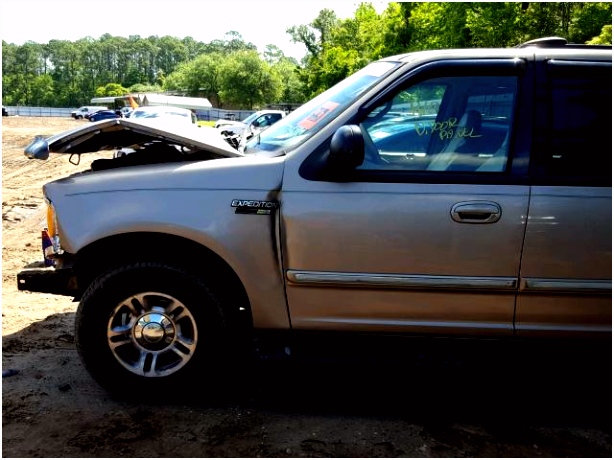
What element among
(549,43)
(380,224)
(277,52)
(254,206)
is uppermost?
(549,43)

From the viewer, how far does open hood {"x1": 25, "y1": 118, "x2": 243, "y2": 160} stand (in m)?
3.84

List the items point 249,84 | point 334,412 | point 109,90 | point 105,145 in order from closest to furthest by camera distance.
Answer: point 334,412 < point 105,145 < point 249,84 < point 109,90

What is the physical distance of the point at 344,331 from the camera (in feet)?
12.4

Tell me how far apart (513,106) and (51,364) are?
3393 millimetres

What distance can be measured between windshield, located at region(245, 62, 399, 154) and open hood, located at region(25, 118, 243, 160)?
11.1 inches

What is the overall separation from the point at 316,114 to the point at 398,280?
116 cm

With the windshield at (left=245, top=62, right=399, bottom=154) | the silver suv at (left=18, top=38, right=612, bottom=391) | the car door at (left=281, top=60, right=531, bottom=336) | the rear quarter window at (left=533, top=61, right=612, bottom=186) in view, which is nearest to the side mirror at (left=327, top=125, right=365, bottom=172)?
the silver suv at (left=18, top=38, right=612, bottom=391)

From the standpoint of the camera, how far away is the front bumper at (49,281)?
3.96 metres

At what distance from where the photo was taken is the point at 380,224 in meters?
3.58

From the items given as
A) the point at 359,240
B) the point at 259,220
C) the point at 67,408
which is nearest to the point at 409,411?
the point at 359,240

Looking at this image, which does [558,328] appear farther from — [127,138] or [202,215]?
[127,138]

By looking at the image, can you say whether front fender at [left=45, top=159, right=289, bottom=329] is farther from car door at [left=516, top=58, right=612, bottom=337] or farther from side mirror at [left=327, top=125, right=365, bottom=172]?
car door at [left=516, top=58, right=612, bottom=337]

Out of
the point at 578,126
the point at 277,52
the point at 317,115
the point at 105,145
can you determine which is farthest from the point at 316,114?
the point at 277,52

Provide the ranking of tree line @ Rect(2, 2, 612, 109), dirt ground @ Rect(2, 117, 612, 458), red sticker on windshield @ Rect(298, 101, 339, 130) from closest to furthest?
1. dirt ground @ Rect(2, 117, 612, 458)
2. red sticker on windshield @ Rect(298, 101, 339, 130)
3. tree line @ Rect(2, 2, 612, 109)
